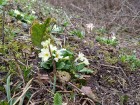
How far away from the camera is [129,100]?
227 centimetres

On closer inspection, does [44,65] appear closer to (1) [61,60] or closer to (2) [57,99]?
(1) [61,60]

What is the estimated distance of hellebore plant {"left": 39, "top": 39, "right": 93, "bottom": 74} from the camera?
207 cm

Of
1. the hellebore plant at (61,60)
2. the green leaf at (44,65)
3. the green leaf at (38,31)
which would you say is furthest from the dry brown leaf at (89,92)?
the green leaf at (38,31)

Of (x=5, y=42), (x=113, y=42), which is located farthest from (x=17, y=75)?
(x=113, y=42)

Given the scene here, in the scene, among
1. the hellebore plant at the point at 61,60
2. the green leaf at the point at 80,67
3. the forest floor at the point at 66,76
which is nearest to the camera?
the forest floor at the point at 66,76

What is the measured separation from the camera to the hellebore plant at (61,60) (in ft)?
6.78

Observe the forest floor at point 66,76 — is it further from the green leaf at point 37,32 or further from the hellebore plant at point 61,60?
the green leaf at point 37,32

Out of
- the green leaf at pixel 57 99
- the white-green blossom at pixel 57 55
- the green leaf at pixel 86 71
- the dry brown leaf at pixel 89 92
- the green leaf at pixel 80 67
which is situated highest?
the white-green blossom at pixel 57 55

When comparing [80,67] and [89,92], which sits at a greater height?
[80,67]

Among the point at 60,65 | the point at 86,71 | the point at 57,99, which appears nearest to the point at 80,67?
the point at 86,71

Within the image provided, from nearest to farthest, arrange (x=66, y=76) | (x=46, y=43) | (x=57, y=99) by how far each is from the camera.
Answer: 1. (x=57, y=99)
2. (x=46, y=43)
3. (x=66, y=76)

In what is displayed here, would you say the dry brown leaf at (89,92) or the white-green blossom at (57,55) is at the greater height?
the white-green blossom at (57,55)

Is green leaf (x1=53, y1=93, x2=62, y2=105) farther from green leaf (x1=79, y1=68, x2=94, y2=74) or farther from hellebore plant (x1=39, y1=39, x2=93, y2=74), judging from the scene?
green leaf (x1=79, y1=68, x2=94, y2=74)

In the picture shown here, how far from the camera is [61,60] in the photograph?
224 cm
